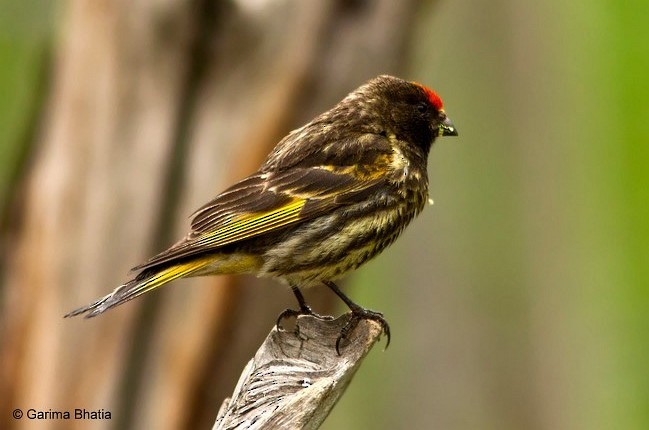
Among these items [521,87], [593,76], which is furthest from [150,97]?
[593,76]

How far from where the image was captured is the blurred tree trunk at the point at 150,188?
25.0 feet

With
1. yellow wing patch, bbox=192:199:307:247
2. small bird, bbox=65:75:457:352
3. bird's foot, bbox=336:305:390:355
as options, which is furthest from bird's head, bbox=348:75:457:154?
bird's foot, bbox=336:305:390:355

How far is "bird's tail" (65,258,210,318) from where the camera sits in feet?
17.0

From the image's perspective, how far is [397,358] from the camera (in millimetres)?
12117

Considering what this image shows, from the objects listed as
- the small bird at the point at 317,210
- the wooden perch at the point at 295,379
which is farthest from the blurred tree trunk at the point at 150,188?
the wooden perch at the point at 295,379

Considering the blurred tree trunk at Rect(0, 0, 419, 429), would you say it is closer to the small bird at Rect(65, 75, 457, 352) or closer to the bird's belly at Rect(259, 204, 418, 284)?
the small bird at Rect(65, 75, 457, 352)

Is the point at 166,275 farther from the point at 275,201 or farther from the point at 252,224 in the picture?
the point at 275,201

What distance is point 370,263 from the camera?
9.22m

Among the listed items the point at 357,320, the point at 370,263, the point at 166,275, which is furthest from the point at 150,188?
the point at 357,320

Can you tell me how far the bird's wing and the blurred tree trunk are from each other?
1.51 metres

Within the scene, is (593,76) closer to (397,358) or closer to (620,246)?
(620,246)

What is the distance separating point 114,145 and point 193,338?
1.30 meters

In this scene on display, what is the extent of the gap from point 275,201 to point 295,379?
1438 millimetres

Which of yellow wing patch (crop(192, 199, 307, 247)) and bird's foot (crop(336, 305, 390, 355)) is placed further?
yellow wing patch (crop(192, 199, 307, 247))
